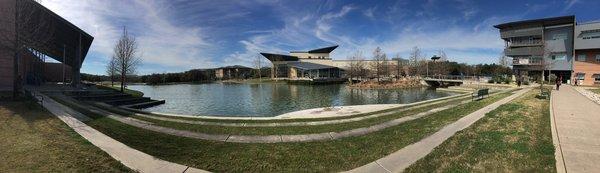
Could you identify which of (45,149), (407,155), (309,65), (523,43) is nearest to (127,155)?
(45,149)

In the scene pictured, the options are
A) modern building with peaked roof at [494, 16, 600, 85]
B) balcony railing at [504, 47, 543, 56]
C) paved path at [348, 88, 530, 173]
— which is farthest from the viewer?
balcony railing at [504, 47, 543, 56]

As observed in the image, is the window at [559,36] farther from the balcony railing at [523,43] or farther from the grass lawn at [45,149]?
the grass lawn at [45,149]

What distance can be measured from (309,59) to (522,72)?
86307 mm

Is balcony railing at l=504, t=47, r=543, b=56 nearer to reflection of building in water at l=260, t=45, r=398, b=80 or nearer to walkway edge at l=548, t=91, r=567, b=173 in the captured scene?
reflection of building in water at l=260, t=45, r=398, b=80

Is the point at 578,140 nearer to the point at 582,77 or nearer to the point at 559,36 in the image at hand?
the point at 582,77

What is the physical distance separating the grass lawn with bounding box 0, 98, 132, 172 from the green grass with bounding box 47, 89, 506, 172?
130cm

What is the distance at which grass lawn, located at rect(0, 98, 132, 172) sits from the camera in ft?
23.8

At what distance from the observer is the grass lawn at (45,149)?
7.24 meters

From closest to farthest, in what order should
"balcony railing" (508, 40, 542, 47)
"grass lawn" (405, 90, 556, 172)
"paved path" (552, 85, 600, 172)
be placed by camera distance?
"paved path" (552, 85, 600, 172) → "grass lawn" (405, 90, 556, 172) → "balcony railing" (508, 40, 542, 47)

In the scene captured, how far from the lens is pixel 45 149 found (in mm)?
8406

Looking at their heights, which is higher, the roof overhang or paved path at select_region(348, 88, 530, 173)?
the roof overhang

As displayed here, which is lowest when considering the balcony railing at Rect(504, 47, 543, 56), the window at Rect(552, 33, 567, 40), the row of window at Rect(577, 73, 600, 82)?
the row of window at Rect(577, 73, 600, 82)

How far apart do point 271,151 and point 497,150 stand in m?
5.92

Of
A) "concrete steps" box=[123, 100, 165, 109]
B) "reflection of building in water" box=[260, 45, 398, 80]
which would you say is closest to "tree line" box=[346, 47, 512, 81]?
"reflection of building in water" box=[260, 45, 398, 80]
